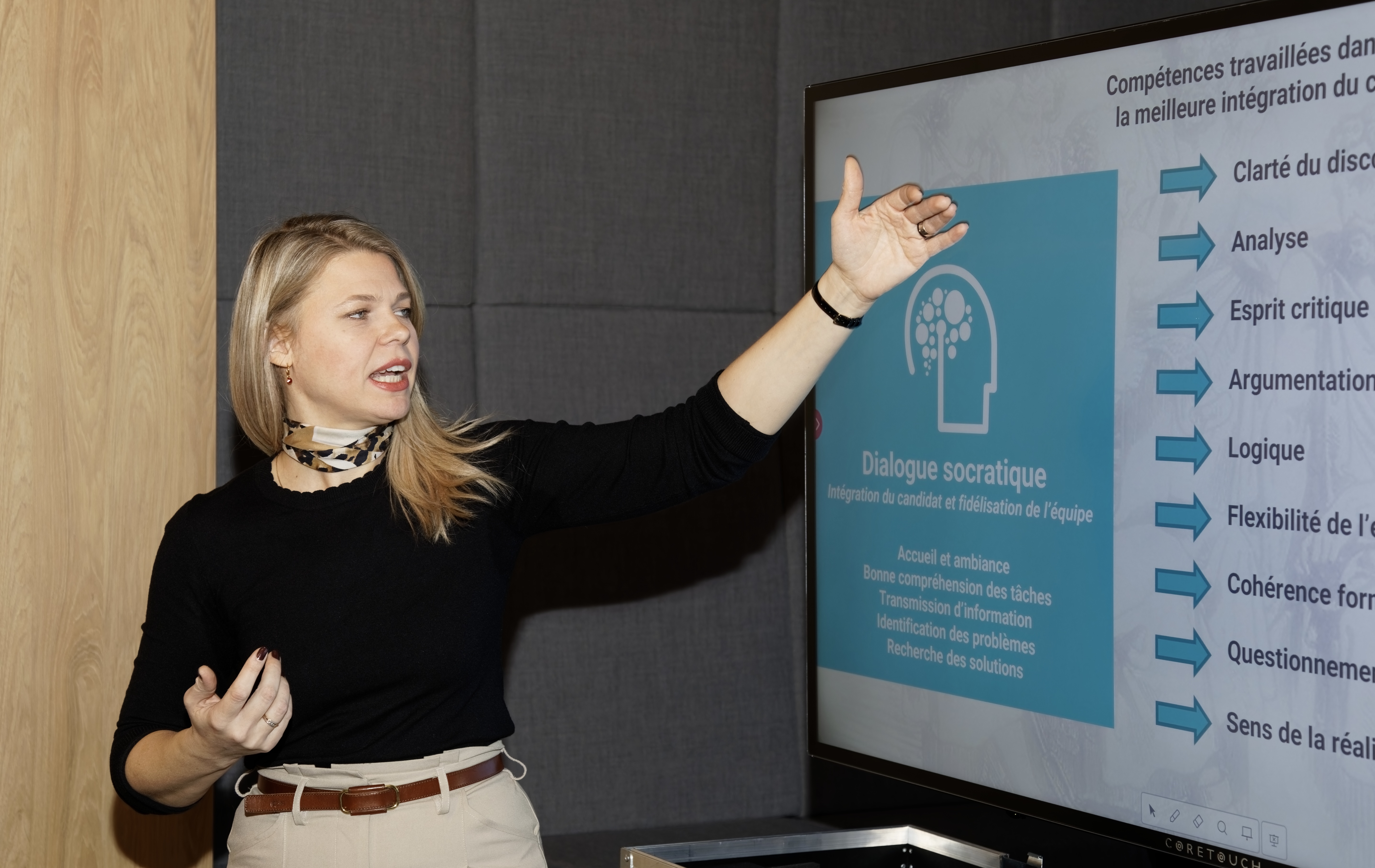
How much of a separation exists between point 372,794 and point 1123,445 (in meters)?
1.12

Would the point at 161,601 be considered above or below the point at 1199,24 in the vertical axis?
below

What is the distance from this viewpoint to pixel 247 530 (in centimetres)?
184

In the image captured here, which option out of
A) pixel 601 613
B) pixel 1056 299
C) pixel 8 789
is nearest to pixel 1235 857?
pixel 1056 299

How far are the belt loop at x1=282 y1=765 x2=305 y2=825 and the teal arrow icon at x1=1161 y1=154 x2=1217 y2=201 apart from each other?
1.39 m

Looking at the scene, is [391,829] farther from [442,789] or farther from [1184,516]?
[1184,516]

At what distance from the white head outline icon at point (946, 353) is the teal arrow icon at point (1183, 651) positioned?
1.37 feet

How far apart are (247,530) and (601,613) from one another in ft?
3.29

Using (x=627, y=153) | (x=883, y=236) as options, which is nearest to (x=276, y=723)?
(x=883, y=236)

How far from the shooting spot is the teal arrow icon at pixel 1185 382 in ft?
5.96

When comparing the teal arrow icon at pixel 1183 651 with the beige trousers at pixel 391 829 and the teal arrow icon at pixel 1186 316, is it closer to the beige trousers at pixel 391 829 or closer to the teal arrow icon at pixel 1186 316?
the teal arrow icon at pixel 1186 316

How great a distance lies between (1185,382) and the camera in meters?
1.84

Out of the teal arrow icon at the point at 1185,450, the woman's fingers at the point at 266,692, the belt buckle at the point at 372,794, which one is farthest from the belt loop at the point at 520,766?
the teal arrow icon at the point at 1185,450

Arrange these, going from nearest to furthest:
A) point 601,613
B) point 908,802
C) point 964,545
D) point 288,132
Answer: point 964,545
point 288,132
point 601,613
point 908,802

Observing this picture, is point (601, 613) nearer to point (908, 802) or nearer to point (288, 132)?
point (908, 802)
